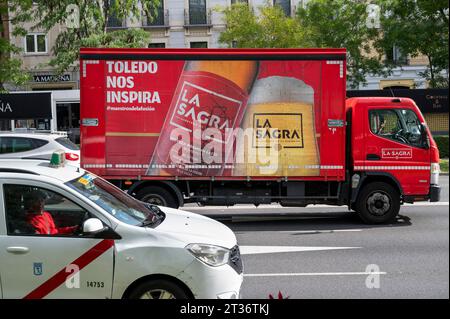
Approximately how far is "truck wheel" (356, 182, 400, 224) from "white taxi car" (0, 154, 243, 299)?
6.18 meters

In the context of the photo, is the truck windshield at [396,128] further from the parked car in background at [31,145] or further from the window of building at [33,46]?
the window of building at [33,46]

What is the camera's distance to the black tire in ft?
15.4

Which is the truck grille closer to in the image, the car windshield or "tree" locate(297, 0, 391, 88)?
the car windshield

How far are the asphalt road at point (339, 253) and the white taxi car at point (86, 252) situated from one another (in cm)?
179

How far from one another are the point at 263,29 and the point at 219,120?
2150 cm

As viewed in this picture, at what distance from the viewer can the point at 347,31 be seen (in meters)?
27.9

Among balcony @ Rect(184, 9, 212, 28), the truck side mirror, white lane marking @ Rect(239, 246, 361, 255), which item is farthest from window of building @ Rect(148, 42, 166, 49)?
white lane marking @ Rect(239, 246, 361, 255)

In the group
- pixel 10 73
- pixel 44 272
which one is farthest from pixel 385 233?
pixel 10 73

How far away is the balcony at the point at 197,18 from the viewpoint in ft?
128

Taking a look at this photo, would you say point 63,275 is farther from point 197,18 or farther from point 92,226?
point 197,18

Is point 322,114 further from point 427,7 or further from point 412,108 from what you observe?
point 427,7

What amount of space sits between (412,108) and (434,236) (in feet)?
8.40

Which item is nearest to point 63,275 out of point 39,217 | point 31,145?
point 39,217

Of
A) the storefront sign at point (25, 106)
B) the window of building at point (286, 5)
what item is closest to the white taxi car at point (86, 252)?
the storefront sign at point (25, 106)
